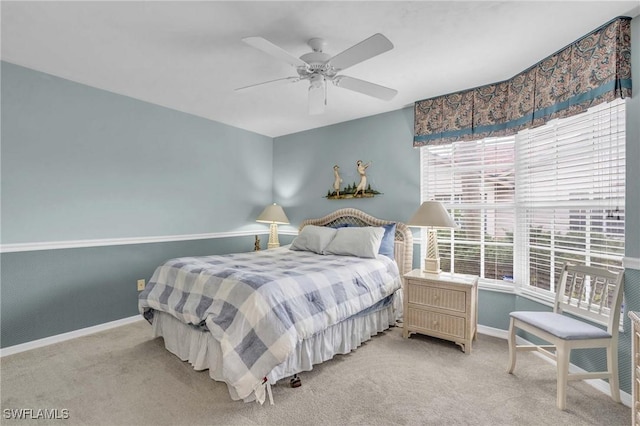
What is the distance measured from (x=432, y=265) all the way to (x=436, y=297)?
36 cm

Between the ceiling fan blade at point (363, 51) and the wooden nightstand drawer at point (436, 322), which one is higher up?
the ceiling fan blade at point (363, 51)

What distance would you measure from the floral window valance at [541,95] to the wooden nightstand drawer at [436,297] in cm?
165

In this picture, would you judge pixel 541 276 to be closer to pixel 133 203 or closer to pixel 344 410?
pixel 344 410

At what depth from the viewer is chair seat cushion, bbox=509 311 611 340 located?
77.2 inches

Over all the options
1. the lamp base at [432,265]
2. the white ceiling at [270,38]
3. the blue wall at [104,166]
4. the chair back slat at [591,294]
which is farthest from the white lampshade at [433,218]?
the blue wall at [104,166]

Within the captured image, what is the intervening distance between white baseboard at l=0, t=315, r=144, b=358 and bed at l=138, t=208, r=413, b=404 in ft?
2.51

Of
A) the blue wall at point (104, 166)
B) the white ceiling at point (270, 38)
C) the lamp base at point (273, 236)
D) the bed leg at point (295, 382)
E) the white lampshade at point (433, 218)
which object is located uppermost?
the white ceiling at point (270, 38)

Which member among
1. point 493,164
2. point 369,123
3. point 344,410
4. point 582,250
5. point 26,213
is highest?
point 369,123

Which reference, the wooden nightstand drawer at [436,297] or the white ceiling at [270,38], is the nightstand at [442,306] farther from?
the white ceiling at [270,38]

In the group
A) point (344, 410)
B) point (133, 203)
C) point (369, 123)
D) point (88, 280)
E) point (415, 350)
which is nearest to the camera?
point (344, 410)

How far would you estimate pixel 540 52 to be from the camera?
251cm

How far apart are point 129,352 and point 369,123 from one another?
3672mm

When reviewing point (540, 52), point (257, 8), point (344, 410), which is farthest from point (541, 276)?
point (257, 8)

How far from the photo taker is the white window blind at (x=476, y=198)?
3180mm
